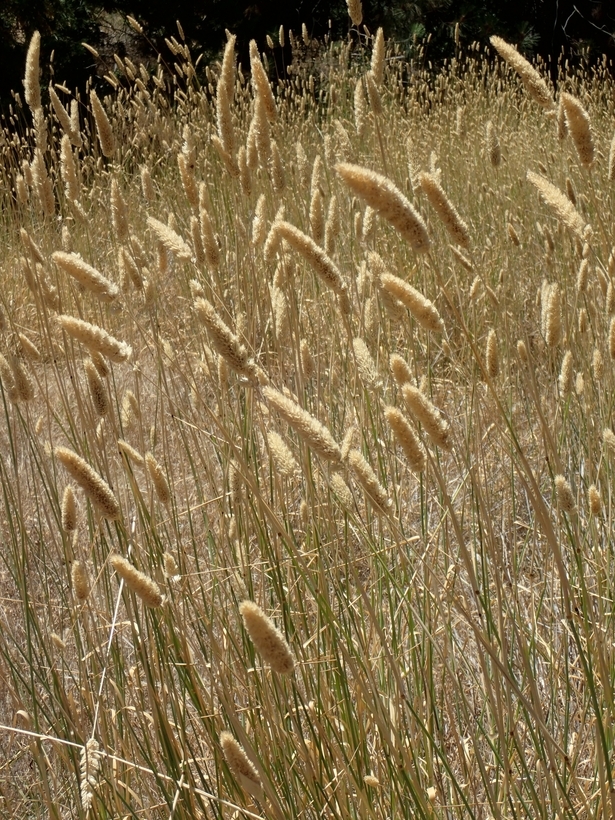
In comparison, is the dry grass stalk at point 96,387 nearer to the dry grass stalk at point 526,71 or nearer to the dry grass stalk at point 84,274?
the dry grass stalk at point 84,274

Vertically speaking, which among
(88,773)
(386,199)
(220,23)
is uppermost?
(386,199)

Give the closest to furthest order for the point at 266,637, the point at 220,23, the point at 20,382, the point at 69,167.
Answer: the point at 266,637, the point at 20,382, the point at 69,167, the point at 220,23

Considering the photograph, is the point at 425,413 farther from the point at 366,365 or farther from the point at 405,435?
the point at 366,365

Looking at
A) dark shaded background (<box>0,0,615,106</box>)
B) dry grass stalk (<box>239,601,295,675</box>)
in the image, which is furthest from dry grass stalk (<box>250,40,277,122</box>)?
dark shaded background (<box>0,0,615,106</box>)

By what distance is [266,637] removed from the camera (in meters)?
0.64

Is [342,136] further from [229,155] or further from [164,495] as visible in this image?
[164,495]

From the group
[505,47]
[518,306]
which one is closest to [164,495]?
[505,47]

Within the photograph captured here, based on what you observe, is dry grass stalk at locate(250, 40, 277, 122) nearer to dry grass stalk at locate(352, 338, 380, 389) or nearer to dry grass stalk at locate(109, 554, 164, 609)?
dry grass stalk at locate(352, 338, 380, 389)

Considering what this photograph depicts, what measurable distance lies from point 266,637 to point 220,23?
8177mm

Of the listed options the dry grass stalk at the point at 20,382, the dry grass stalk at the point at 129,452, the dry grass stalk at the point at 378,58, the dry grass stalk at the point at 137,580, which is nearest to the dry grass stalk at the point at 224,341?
the dry grass stalk at the point at 137,580

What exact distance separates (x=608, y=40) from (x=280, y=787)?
948 centimetres

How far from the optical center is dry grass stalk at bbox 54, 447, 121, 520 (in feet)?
2.55

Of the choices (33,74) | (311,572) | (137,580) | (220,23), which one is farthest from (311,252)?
(220,23)

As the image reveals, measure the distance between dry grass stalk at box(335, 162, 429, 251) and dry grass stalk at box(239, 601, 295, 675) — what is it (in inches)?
13.6
